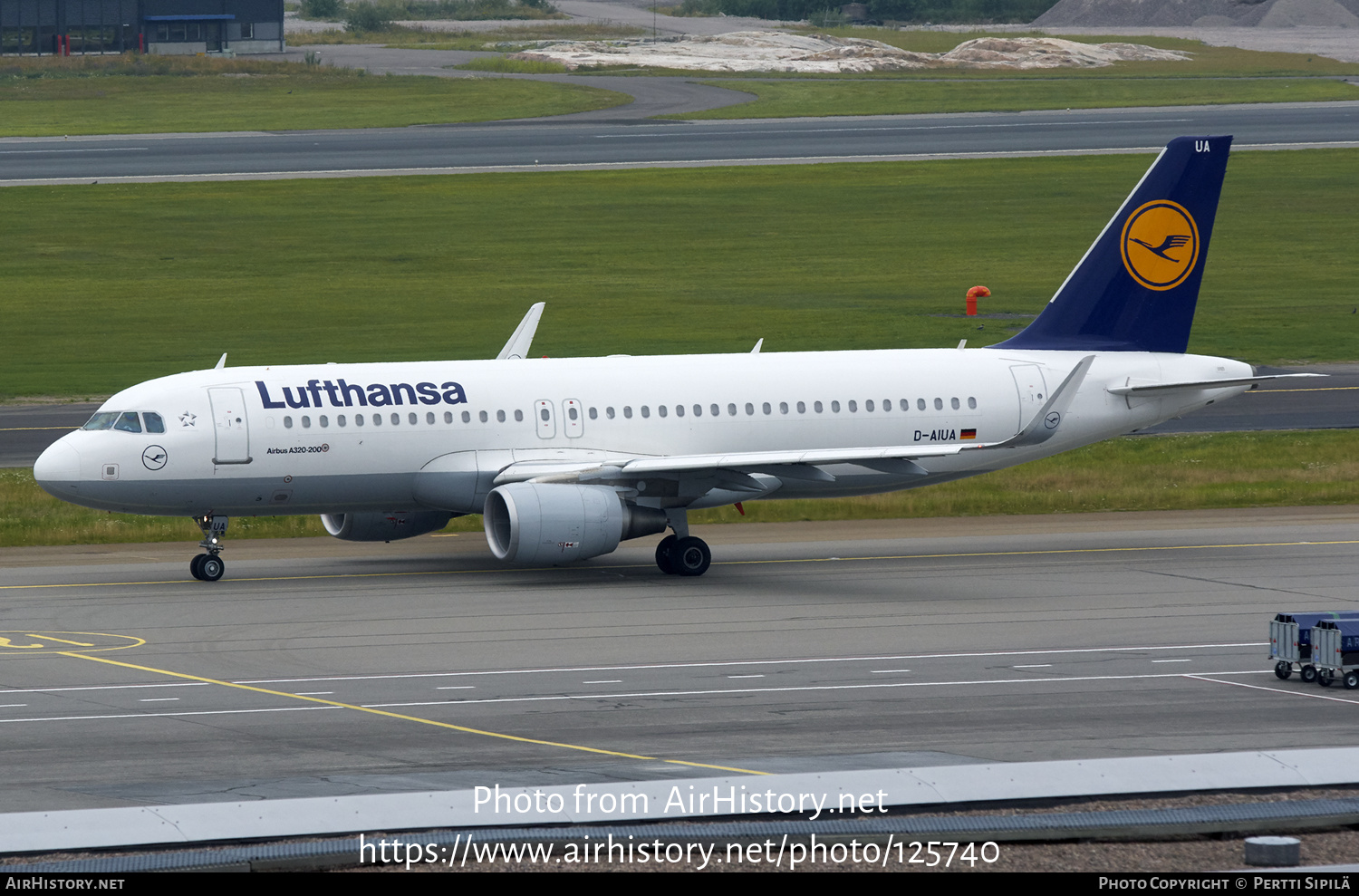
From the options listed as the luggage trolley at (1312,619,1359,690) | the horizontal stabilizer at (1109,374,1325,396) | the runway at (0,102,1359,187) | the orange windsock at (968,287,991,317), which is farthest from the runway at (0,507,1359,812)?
the runway at (0,102,1359,187)

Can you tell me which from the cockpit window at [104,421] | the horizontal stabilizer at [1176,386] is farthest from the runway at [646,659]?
the horizontal stabilizer at [1176,386]

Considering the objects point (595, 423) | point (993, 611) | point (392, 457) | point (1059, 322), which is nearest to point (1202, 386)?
point (1059, 322)

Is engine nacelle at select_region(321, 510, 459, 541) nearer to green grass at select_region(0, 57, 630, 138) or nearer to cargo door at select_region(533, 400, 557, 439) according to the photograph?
cargo door at select_region(533, 400, 557, 439)

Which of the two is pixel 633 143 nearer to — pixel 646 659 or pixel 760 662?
pixel 646 659

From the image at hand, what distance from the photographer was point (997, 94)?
440 ft

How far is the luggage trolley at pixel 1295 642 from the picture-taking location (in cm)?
2808

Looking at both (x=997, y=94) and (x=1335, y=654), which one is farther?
(x=997, y=94)

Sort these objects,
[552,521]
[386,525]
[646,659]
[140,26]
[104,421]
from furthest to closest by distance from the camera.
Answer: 1. [140,26]
2. [386,525]
3. [104,421]
4. [552,521]
5. [646,659]

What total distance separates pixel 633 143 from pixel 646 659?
3273 inches

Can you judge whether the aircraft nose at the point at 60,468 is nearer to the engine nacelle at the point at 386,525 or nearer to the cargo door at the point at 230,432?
the cargo door at the point at 230,432

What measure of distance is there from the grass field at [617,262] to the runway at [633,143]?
10.2ft

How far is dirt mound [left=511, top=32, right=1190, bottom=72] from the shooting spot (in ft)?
505

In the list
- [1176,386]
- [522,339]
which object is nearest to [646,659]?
[522,339]
